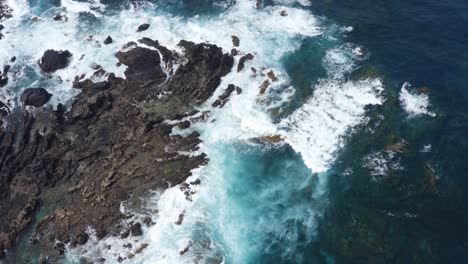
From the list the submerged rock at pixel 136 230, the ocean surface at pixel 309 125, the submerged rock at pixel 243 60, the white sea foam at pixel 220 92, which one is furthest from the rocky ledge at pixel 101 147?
the white sea foam at pixel 220 92

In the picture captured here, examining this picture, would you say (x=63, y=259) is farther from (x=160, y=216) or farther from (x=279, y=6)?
(x=279, y=6)

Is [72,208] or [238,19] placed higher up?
[238,19]

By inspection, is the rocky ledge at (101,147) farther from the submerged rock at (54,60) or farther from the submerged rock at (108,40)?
the submerged rock at (54,60)

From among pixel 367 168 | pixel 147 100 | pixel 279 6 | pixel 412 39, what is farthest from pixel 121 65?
pixel 412 39

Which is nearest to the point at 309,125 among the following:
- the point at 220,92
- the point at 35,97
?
the point at 220,92

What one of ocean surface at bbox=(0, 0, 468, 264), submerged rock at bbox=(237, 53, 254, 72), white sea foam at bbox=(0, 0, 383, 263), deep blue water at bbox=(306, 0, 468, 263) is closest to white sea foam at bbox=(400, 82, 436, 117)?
ocean surface at bbox=(0, 0, 468, 264)

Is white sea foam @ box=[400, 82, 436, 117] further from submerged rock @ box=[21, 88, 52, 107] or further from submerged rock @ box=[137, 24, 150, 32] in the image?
submerged rock @ box=[21, 88, 52, 107]
